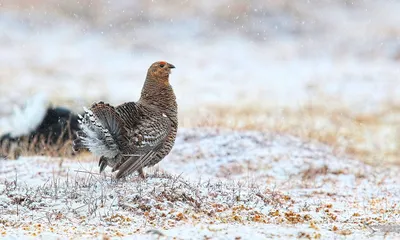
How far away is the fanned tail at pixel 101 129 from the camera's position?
342 inches

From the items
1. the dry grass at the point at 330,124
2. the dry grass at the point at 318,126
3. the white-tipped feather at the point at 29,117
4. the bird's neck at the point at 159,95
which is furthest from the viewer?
the dry grass at the point at 330,124

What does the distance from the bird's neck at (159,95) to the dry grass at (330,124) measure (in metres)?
6.59

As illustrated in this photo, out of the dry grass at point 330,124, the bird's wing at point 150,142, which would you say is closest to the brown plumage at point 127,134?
the bird's wing at point 150,142

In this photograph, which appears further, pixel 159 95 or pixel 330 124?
pixel 330 124

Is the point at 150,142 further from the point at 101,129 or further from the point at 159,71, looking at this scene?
the point at 159,71

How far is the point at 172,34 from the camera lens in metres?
37.5

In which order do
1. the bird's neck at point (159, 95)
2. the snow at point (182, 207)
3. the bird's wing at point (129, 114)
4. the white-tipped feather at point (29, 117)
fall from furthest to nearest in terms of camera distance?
the white-tipped feather at point (29, 117) < the bird's neck at point (159, 95) < the bird's wing at point (129, 114) < the snow at point (182, 207)

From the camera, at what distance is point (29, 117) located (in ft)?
48.6

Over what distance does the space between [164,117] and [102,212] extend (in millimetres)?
1955

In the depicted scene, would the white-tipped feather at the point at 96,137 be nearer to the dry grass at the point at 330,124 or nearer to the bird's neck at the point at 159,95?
the bird's neck at the point at 159,95

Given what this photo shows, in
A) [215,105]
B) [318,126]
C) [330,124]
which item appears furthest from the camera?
[215,105]

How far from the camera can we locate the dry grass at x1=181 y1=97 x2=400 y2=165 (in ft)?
53.9

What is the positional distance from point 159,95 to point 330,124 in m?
10.7

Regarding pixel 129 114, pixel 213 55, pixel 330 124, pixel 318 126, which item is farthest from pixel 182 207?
pixel 213 55
